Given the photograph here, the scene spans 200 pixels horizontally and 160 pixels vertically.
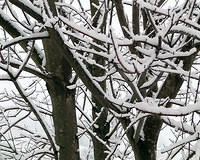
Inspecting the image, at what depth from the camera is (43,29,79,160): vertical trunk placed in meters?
2.91

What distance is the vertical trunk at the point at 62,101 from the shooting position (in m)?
2.91

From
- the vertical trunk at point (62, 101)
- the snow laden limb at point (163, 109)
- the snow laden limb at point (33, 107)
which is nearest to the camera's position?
the snow laden limb at point (163, 109)

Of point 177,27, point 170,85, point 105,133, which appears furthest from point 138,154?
point 105,133

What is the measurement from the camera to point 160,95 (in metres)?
2.45

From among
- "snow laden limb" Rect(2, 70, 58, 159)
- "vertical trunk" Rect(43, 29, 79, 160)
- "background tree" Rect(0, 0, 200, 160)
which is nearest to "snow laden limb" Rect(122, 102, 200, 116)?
"background tree" Rect(0, 0, 200, 160)

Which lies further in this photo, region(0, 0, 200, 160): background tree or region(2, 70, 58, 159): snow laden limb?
region(2, 70, 58, 159): snow laden limb

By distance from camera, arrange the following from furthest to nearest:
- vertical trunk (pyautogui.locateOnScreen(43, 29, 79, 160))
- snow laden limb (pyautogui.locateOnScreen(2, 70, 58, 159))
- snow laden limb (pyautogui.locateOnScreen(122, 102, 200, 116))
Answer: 1. vertical trunk (pyautogui.locateOnScreen(43, 29, 79, 160))
2. snow laden limb (pyautogui.locateOnScreen(2, 70, 58, 159))
3. snow laden limb (pyautogui.locateOnScreen(122, 102, 200, 116))

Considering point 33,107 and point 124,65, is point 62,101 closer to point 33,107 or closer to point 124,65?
point 33,107

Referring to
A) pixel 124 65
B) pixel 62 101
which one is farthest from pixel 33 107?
pixel 124 65

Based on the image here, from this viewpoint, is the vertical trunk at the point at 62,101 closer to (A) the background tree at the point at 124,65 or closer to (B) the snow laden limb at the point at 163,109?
(A) the background tree at the point at 124,65

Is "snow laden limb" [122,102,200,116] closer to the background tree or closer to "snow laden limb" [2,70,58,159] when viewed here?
the background tree

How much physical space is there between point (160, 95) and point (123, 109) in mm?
339

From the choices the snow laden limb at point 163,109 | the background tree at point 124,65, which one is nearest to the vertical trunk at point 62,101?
the background tree at point 124,65

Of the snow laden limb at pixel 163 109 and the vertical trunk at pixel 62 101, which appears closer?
the snow laden limb at pixel 163 109
